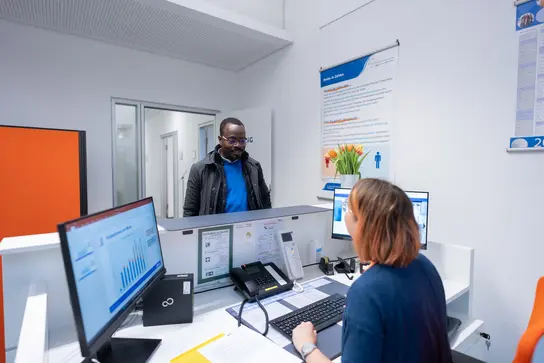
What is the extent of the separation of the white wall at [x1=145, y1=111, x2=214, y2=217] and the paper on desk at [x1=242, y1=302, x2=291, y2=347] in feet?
11.7

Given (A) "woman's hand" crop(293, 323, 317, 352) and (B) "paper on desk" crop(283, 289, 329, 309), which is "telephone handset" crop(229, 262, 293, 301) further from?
(A) "woman's hand" crop(293, 323, 317, 352)

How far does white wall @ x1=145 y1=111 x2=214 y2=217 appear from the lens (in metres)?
4.53

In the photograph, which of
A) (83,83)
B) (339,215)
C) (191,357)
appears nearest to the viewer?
(191,357)

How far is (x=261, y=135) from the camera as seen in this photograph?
141 inches

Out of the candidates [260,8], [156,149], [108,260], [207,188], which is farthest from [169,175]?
[108,260]

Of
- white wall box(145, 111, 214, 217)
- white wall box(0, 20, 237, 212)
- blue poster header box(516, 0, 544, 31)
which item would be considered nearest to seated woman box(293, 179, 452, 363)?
blue poster header box(516, 0, 544, 31)

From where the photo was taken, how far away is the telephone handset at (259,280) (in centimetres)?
123

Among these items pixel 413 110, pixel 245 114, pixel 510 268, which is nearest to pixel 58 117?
pixel 245 114

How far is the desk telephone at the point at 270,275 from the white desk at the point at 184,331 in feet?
0.25

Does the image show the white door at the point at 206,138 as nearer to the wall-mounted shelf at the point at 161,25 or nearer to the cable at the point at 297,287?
the wall-mounted shelf at the point at 161,25

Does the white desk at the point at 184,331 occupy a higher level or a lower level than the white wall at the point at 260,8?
lower

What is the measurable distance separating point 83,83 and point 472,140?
3536mm

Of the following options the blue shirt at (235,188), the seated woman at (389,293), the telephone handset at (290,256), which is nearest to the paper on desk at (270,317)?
the seated woman at (389,293)

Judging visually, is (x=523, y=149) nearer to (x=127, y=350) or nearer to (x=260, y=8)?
(x=127, y=350)
